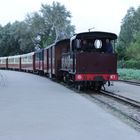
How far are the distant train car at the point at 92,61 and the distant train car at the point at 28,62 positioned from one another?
96.8 feet

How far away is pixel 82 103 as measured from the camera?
1686 cm

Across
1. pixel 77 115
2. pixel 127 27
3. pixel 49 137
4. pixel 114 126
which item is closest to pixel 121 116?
pixel 77 115

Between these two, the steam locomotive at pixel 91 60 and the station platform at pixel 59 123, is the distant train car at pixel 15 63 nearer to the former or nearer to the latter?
the steam locomotive at pixel 91 60

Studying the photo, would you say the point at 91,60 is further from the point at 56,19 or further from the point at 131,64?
the point at 56,19

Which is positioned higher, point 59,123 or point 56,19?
point 56,19

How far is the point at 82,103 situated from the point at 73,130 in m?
6.37

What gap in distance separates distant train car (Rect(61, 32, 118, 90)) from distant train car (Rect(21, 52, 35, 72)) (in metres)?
29.5

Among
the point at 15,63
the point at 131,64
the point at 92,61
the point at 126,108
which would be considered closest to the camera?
the point at 126,108

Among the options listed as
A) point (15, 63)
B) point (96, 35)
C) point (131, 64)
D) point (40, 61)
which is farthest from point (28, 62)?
point (96, 35)

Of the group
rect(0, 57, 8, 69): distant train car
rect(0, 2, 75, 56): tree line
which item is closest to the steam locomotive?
rect(0, 57, 8, 69): distant train car

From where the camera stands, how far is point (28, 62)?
190 ft

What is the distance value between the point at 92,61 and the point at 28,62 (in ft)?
119

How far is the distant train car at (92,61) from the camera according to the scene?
22359 mm

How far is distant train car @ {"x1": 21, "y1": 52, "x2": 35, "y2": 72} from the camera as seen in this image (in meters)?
53.5
